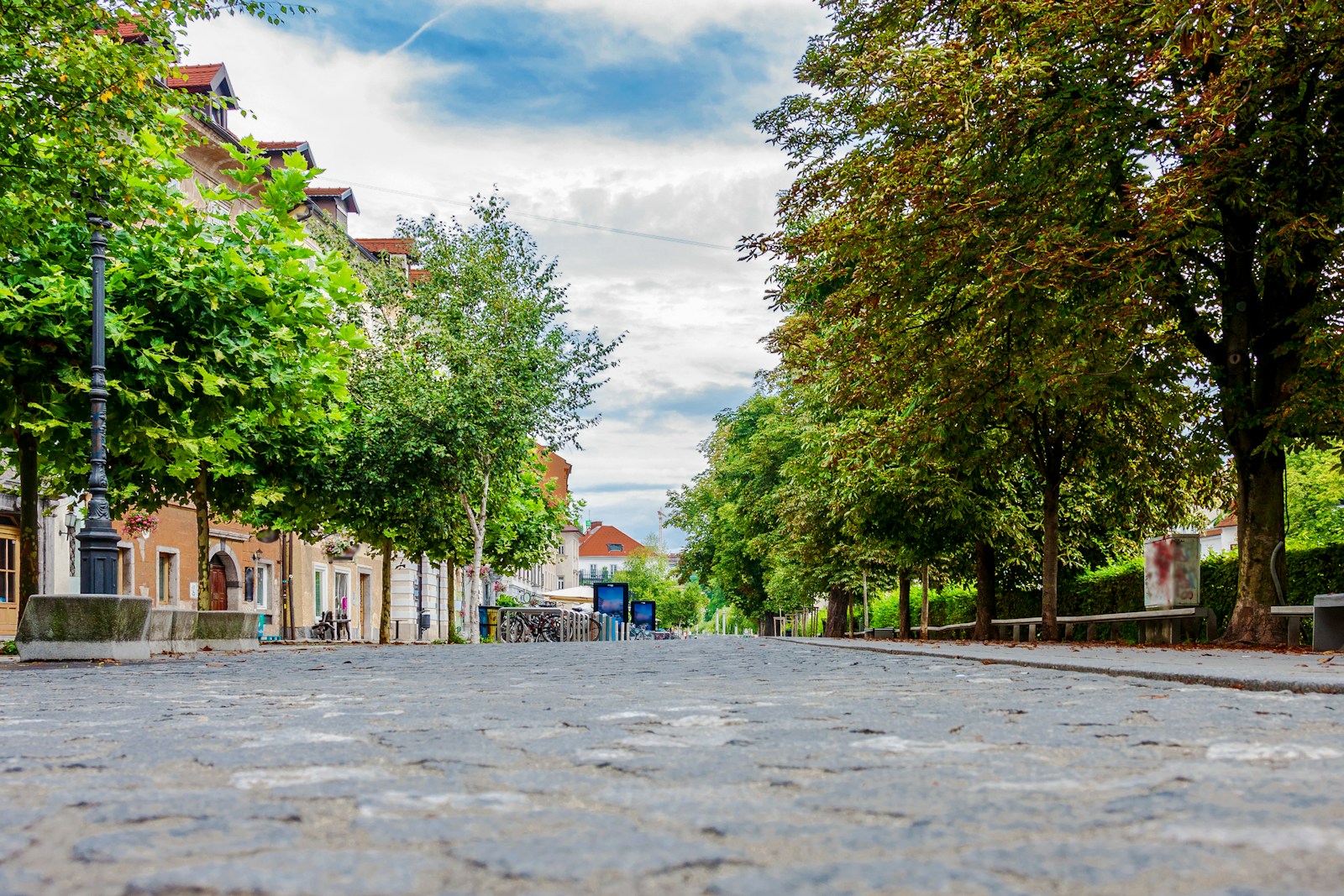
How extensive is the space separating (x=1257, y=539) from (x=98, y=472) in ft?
45.6

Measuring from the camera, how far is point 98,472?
15086 mm

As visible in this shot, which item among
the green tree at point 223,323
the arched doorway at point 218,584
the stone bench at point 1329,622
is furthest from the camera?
the arched doorway at point 218,584

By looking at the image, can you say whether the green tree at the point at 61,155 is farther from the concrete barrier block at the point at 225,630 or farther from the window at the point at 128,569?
the window at the point at 128,569

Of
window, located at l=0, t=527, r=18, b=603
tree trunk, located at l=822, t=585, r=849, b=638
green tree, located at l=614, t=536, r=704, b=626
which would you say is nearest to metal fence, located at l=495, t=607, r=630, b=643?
tree trunk, located at l=822, t=585, r=849, b=638

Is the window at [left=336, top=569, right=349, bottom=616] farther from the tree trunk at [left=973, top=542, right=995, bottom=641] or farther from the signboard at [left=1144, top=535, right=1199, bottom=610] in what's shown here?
the signboard at [left=1144, top=535, right=1199, bottom=610]

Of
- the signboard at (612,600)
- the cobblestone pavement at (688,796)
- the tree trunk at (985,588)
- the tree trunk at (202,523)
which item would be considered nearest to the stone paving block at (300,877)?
the cobblestone pavement at (688,796)

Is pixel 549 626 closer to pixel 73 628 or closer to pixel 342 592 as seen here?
pixel 342 592

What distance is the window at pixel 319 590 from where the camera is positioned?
4847 cm

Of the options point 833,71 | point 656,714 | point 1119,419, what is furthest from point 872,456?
point 656,714

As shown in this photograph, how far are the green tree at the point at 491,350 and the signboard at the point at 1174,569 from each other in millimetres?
17513

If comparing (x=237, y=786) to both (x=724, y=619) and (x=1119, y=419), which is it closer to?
(x=1119, y=419)

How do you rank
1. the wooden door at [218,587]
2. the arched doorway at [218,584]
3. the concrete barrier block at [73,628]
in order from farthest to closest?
the wooden door at [218,587] → the arched doorway at [218,584] → the concrete barrier block at [73,628]

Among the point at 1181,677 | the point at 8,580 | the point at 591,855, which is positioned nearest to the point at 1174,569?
the point at 1181,677

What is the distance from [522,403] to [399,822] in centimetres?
2908
